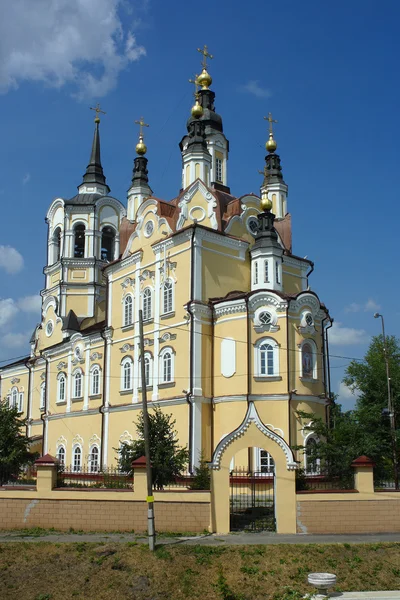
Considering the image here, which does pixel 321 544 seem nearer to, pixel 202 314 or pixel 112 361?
pixel 202 314

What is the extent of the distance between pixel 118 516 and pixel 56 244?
28.2 m

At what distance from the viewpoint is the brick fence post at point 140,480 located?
18125mm

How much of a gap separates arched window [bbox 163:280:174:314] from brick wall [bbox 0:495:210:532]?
12875mm

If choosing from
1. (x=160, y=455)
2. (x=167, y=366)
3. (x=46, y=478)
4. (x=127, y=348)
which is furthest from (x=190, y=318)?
(x=46, y=478)

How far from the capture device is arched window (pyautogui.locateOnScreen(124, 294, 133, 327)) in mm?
33094

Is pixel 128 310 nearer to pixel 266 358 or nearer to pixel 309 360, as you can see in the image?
pixel 266 358

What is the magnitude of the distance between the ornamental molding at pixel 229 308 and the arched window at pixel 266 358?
1564mm

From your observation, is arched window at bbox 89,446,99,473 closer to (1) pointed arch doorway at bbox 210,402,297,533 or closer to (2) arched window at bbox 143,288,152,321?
(2) arched window at bbox 143,288,152,321

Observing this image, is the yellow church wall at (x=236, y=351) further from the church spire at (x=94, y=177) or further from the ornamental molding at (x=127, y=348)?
the church spire at (x=94, y=177)

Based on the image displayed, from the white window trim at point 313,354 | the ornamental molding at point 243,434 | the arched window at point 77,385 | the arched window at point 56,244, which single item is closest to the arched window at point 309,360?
the white window trim at point 313,354

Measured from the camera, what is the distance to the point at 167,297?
30359 mm

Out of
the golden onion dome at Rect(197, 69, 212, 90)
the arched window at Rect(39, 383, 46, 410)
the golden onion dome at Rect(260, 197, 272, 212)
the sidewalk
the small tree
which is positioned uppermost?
the golden onion dome at Rect(197, 69, 212, 90)

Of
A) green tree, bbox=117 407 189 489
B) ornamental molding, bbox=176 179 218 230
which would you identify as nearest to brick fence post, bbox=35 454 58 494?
green tree, bbox=117 407 189 489

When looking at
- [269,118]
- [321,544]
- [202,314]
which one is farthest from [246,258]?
[321,544]
